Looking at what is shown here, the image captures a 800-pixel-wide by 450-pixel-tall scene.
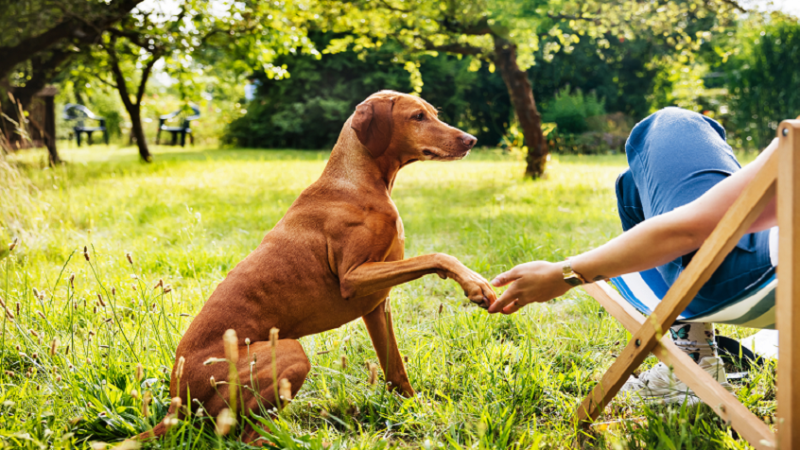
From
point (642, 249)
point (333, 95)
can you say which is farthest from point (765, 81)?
point (642, 249)

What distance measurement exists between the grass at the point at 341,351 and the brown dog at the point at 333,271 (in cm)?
16

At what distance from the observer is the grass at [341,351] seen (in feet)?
5.87

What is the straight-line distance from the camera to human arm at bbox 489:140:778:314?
1364 millimetres

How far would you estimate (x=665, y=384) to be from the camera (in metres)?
2.07

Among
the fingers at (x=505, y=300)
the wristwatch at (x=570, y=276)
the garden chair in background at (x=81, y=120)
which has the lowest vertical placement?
the fingers at (x=505, y=300)

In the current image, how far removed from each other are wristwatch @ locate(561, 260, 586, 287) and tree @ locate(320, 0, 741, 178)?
5.70m

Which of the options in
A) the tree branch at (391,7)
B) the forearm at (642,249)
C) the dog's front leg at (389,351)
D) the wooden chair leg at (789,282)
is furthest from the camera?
the tree branch at (391,7)

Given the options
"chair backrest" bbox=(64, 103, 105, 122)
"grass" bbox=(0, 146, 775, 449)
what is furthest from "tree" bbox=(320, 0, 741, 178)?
"chair backrest" bbox=(64, 103, 105, 122)

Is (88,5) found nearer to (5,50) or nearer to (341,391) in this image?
(5,50)

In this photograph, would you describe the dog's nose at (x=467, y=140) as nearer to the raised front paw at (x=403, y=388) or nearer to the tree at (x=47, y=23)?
the raised front paw at (x=403, y=388)

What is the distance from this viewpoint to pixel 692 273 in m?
1.37

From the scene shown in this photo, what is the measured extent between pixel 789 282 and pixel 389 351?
1425 millimetres

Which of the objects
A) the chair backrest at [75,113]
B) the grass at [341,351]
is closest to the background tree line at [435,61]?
the grass at [341,351]

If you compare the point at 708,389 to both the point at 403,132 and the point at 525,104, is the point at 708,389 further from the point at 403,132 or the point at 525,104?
the point at 525,104
